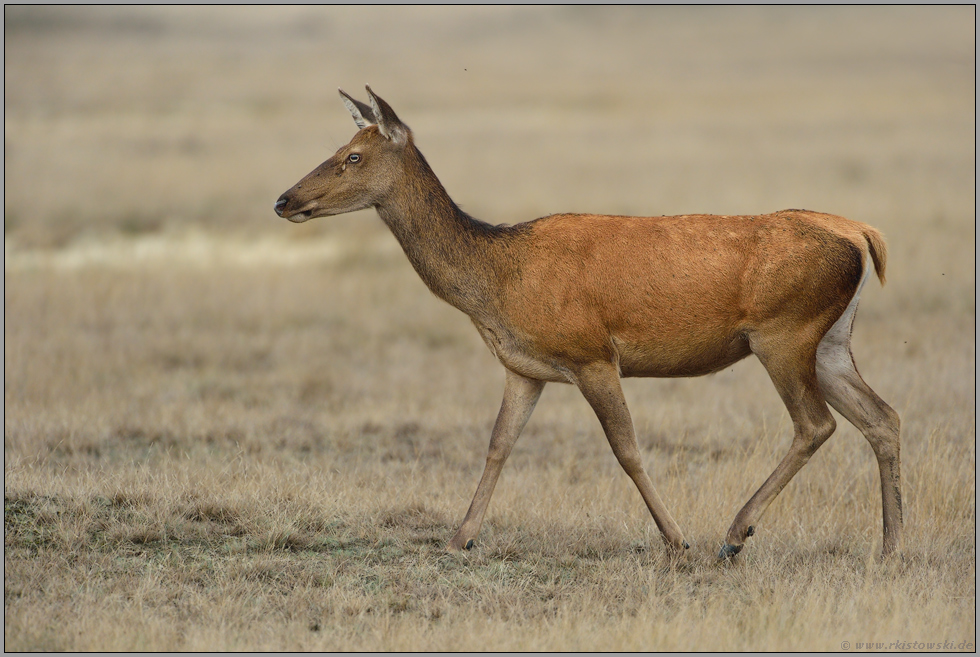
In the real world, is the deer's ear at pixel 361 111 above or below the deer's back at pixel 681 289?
above

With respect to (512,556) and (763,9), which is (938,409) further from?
(763,9)

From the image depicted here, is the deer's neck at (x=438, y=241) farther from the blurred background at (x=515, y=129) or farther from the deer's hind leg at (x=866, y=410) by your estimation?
the blurred background at (x=515, y=129)

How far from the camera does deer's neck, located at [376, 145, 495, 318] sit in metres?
6.87

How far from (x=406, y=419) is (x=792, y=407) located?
492 centimetres

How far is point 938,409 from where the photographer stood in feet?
33.5

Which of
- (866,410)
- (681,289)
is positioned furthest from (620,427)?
(866,410)

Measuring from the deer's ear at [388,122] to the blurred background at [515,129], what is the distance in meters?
11.6

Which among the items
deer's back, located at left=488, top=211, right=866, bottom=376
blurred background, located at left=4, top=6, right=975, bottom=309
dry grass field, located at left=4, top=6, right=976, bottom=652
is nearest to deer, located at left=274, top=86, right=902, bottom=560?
deer's back, located at left=488, top=211, right=866, bottom=376

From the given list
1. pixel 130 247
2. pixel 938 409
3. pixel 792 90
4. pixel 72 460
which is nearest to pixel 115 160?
pixel 130 247

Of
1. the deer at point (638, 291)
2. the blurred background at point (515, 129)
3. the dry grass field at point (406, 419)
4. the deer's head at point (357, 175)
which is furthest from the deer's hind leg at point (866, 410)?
the blurred background at point (515, 129)

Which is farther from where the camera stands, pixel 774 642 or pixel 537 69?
pixel 537 69

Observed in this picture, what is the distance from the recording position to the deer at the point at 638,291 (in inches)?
259

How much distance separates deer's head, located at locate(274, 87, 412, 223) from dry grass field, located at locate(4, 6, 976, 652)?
2113 mm

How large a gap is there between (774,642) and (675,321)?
2106mm
